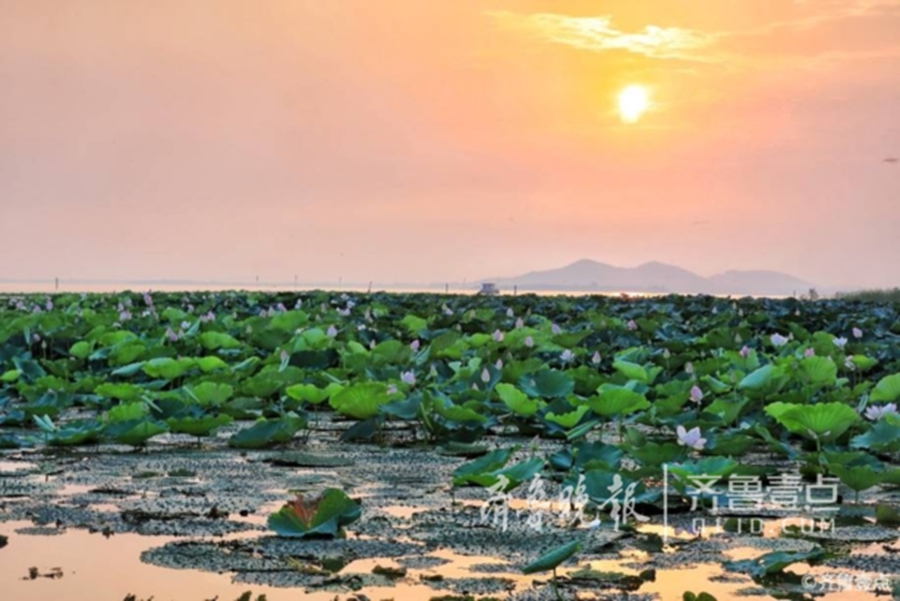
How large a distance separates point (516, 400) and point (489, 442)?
0.22 meters

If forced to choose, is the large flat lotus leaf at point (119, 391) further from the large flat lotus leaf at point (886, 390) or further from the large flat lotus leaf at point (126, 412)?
the large flat lotus leaf at point (886, 390)

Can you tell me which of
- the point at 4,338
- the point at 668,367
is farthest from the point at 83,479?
the point at 4,338

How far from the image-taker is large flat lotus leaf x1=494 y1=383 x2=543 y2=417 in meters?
5.23

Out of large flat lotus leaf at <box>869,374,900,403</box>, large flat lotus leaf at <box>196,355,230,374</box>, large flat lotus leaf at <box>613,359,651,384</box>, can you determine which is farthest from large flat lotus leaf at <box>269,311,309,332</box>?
large flat lotus leaf at <box>869,374,900,403</box>

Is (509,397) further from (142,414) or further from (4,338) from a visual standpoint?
(4,338)

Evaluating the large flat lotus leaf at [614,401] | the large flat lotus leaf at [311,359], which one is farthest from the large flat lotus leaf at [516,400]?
the large flat lotus leaf at [311,359]

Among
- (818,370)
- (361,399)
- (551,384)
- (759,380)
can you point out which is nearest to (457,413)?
(361,399)

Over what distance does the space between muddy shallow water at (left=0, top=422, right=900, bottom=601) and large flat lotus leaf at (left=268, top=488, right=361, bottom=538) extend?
1.4 inches

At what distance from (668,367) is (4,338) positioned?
4635 millimetres

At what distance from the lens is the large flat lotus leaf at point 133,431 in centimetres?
472

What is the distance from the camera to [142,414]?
4941mm

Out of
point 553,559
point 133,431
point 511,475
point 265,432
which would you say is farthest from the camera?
point 265,432

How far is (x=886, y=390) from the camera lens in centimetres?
559

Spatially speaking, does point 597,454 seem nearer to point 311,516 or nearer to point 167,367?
point 311,516
